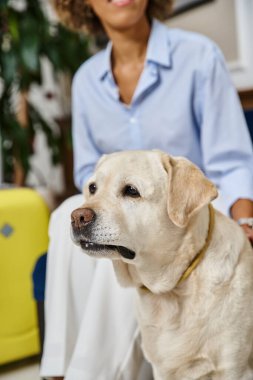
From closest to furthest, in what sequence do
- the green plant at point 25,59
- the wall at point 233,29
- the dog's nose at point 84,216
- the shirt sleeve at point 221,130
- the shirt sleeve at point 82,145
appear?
the dog's nose at point 84,216
the shirt sleeve at point 221,130
the shirt sleeve at point 82,145
the wall at point 233,29
the green plant at point 25,59

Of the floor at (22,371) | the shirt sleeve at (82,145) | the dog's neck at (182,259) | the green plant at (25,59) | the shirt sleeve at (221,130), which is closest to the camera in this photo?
the dog's neck at (182,259)

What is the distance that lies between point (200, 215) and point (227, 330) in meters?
0.24

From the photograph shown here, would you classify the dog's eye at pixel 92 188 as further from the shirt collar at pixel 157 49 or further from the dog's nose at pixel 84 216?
the shirt collar at pixel 157 49

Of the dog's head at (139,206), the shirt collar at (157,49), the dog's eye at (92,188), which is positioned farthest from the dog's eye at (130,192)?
the shirt collar at (157,49)

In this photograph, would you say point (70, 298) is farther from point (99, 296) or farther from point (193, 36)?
point (193, 36)

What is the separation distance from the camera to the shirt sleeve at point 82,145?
70.2 inches

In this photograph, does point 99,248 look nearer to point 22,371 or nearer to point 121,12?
point 121,12

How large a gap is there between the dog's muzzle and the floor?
1.03 metres

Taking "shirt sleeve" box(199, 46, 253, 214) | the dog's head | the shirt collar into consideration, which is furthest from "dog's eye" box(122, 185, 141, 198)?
the shirt collar

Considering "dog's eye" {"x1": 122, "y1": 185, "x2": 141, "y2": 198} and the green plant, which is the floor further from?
the green plant

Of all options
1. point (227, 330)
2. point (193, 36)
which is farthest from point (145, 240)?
point (193, 36)

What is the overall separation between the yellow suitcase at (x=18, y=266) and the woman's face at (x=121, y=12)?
30.1 inches

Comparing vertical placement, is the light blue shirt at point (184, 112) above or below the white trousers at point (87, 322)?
above

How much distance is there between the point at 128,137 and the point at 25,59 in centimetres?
134
